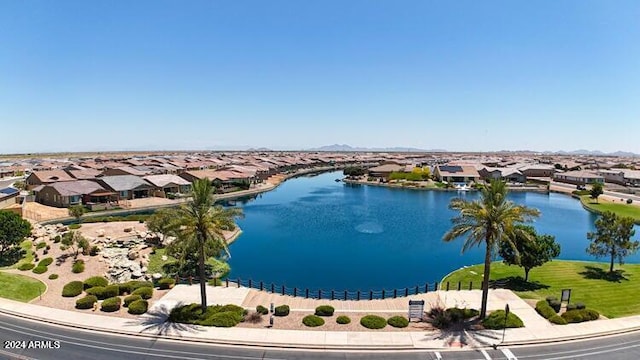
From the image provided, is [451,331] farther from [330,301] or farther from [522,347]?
[330,301]

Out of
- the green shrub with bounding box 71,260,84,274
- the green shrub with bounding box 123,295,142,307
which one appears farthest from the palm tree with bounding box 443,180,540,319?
the green shrub with bounding box 71,260,84,274

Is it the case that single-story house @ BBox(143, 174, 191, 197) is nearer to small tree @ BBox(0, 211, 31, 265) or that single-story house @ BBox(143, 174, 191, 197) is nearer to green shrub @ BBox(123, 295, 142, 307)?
small tree @ BBox(0, 211, 31, 265)

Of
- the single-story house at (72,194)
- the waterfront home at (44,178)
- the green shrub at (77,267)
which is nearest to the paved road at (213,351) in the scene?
the green shrub at (77,267)

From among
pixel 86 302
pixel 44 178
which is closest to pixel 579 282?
pixel 86 302

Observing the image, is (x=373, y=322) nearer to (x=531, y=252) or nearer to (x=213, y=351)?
(x=213, y=351)

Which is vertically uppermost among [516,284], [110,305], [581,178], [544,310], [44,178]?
[44,178]

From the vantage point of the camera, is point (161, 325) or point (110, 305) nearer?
point (161, 325)

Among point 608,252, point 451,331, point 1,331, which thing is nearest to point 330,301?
point 451,331

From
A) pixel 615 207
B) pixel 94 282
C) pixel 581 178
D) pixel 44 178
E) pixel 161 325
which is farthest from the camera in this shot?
pixel 581 178
